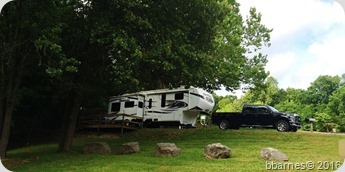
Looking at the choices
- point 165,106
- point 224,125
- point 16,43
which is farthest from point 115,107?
point 16,43

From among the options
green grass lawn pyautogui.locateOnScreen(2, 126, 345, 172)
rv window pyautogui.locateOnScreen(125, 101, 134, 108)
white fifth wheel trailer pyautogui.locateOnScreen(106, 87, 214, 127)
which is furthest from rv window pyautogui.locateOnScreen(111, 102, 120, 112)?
green grass lawn pyautogui.locateOnScreen(2, 126, 345, 172)

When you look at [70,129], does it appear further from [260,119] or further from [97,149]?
[260,119]

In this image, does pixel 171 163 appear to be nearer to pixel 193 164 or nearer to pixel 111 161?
pixel 193 164

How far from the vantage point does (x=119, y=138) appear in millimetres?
19594

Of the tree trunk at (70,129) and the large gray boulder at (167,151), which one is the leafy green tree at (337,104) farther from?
the tree trunk at (70,129)

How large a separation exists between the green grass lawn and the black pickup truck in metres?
0.54

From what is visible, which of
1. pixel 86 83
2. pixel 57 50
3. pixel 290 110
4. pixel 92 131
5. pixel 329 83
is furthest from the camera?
pixel 92 131

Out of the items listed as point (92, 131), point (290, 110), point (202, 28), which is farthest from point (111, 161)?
point (92, 131)

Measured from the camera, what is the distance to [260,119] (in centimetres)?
1791

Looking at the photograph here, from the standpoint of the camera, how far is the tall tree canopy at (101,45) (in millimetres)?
12742

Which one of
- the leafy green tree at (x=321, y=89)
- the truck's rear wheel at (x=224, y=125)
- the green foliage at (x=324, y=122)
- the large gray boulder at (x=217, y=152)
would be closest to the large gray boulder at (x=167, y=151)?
the large gray boulder at (x=217, y=152)

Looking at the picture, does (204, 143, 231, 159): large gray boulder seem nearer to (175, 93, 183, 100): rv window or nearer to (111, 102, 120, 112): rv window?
(175, 93, 183, 100): rv window

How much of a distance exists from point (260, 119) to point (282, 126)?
108 cm

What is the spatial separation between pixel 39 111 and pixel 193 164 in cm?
1477
